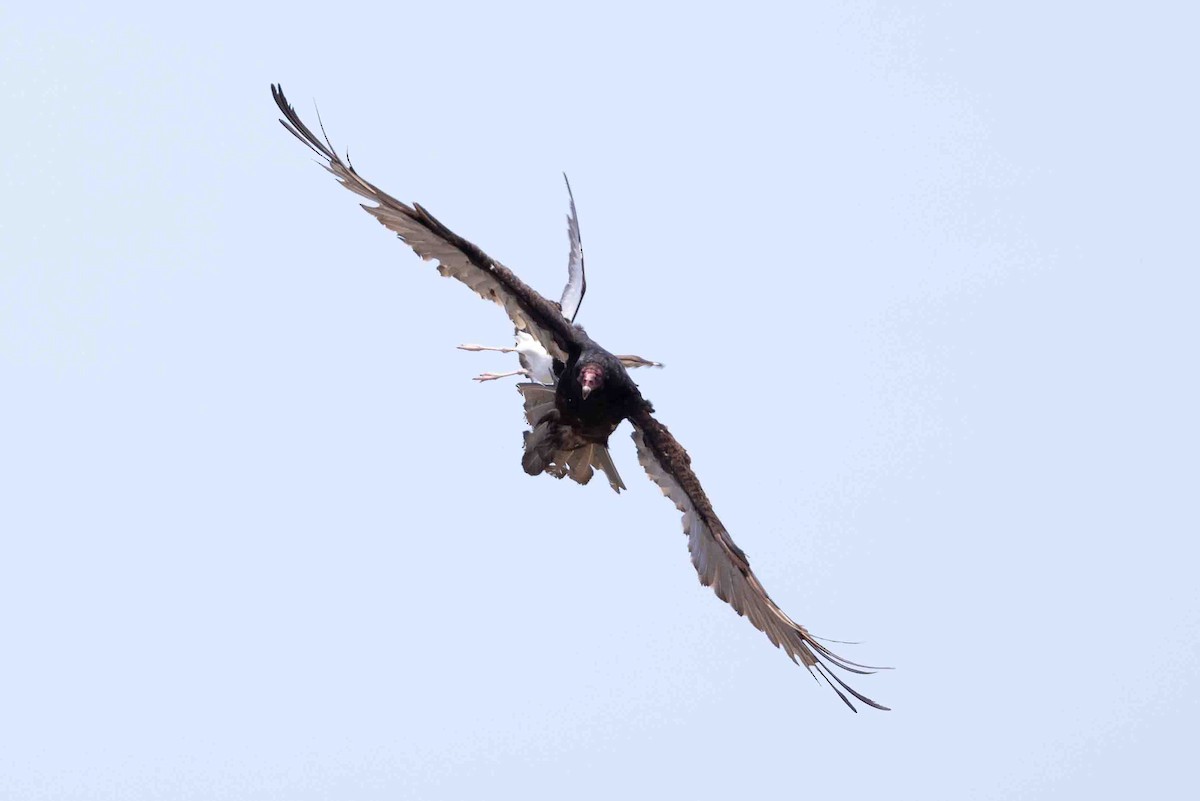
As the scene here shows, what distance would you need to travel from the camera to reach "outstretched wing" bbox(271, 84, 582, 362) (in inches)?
618

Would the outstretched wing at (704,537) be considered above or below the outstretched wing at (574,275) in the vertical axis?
below

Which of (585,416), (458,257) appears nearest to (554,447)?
(585,416)

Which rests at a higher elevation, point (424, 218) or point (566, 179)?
point (566, 179)

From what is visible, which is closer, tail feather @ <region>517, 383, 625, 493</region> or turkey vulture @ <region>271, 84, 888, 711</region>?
turkey vulture @ <region>271, 84, 888, 711</region>

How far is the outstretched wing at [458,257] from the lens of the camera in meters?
15.7

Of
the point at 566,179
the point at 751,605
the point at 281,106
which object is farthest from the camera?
the point at 566,179

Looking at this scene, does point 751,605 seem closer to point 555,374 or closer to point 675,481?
point 675,481

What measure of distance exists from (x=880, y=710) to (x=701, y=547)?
3297mm

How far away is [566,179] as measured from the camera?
19469 millimetres

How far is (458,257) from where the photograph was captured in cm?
1684

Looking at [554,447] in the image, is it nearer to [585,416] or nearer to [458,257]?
[585,416]

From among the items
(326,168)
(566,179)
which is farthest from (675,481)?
(326,168)

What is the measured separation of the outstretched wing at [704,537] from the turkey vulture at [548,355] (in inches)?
36.4

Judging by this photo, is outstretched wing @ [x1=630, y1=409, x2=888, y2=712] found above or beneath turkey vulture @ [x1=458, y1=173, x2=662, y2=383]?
beneath
